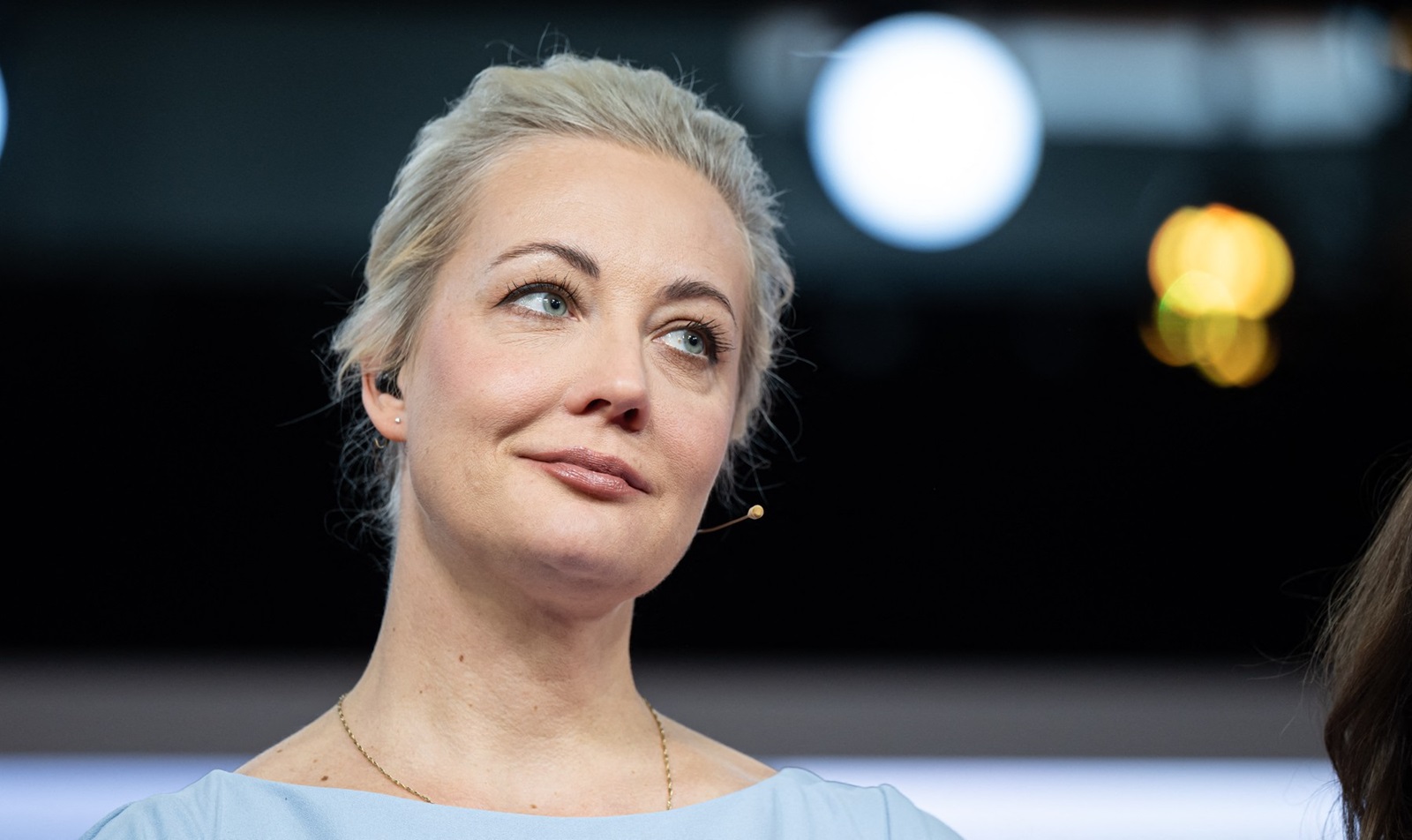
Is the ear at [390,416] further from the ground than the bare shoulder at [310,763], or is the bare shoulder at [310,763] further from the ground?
the ear at [390,416]

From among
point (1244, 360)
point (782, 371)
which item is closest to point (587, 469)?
Answer: point (782, 371)

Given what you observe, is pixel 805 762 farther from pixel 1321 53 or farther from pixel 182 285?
pixel 1321 53

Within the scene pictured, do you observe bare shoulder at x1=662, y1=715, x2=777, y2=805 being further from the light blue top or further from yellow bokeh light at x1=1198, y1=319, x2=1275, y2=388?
yellow bokeh light at x1=1198, y1=319, x2=1275, y2=388

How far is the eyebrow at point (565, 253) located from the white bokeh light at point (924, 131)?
1847 mm

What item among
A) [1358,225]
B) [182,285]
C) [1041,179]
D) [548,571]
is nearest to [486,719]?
[548,571]

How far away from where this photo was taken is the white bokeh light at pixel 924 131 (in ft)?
10.4

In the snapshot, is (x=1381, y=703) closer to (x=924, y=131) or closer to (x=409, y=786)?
(x=409, y=786)

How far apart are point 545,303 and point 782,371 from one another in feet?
5.66

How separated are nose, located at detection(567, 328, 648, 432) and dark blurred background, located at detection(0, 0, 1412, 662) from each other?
1686 millimetres

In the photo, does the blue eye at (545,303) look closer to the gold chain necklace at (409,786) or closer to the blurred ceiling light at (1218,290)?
the gold chain necklace at (409,786)

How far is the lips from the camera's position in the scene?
4.48ft

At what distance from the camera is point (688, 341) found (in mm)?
1495

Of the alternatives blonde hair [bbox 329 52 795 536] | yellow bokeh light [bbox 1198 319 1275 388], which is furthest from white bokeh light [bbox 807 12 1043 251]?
blonde hair [bbox 329 52 795 536]

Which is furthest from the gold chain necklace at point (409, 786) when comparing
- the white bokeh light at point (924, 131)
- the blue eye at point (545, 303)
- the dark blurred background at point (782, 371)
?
the white bokeh light at point (924, 131)
